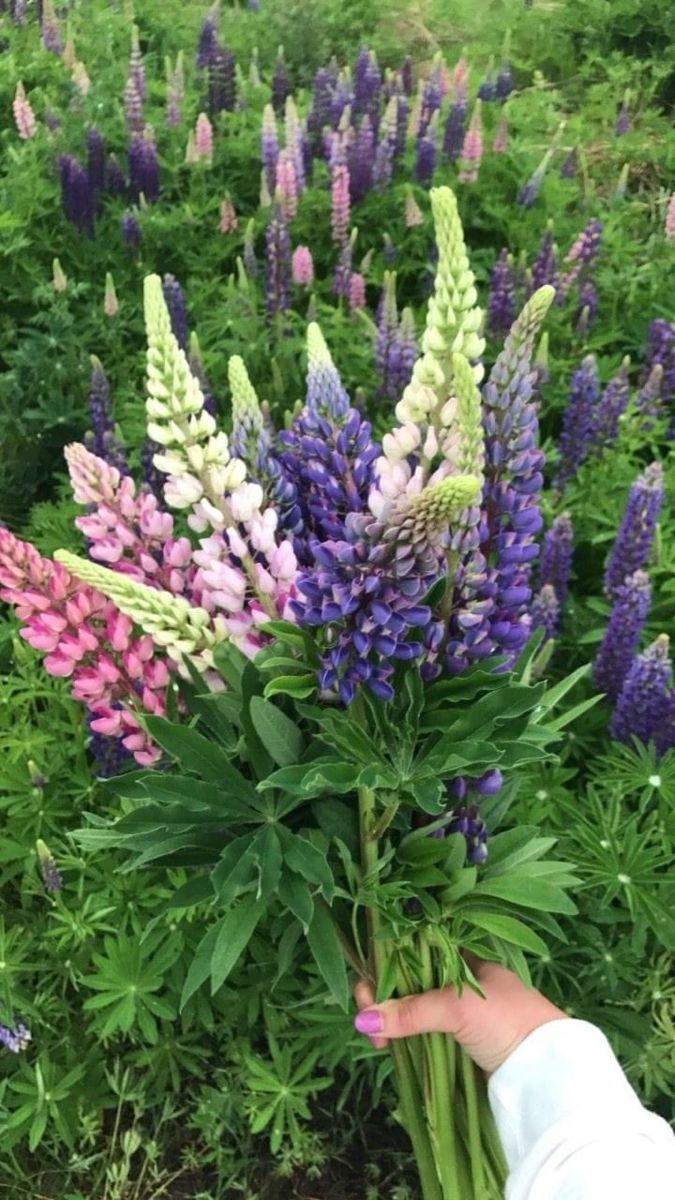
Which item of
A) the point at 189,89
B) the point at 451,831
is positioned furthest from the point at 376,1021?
the point at 189,89

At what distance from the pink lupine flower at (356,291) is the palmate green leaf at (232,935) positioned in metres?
1.86

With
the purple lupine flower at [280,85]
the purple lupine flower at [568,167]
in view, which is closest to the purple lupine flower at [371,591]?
the purple lupine flower at [568,167]

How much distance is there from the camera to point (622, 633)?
1.54m

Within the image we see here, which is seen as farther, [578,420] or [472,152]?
[472,152]

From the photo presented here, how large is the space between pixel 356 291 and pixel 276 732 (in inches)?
73.4

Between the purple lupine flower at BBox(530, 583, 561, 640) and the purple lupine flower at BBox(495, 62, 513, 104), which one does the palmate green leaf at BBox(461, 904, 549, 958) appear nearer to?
the purple lupine flower at BBox(530, 583, 561, 640)

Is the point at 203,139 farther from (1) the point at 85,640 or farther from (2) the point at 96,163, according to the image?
(1) the point at 85,640

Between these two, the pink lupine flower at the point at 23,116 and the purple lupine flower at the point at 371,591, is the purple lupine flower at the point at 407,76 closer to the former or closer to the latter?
the pink lupine flower at the point at 23,116

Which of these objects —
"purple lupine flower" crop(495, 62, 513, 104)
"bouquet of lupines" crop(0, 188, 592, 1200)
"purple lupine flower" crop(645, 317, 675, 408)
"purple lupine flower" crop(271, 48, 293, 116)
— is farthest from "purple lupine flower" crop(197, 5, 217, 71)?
"bouquet of lupines" crop(0, 188, 592, 1200)

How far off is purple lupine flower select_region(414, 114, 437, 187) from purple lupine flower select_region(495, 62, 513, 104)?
2.27ft

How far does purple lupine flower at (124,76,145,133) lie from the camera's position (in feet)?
9.80

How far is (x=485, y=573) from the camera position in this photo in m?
0.83

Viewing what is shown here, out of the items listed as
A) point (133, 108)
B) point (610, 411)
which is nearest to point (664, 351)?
point (610, 411)

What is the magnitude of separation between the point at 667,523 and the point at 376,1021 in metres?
1.27
